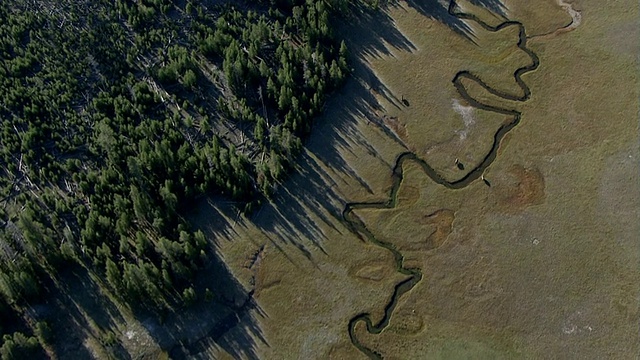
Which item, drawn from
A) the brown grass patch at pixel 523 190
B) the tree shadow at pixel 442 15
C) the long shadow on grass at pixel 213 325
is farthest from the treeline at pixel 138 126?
the brown grass patch at pixel 523 190

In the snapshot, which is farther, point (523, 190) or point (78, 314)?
point (523, 190)

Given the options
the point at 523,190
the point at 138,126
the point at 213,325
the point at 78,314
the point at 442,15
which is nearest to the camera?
the point at 213,325

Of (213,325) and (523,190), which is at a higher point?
(213,325)

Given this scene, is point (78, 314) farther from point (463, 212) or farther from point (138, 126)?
point (463, 212)

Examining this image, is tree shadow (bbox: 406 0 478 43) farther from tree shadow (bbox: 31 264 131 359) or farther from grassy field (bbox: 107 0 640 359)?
tree shadow (bbox: 31 264 131 359)

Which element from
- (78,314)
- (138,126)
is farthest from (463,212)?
(78,314)

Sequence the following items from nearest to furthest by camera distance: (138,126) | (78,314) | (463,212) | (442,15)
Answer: (78,314) < (463,212) < (138,126) < (442,15)

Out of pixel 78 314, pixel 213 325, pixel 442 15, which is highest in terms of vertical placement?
pixel 78 314
